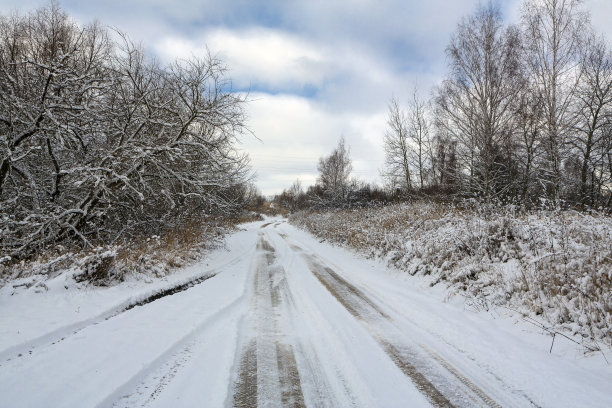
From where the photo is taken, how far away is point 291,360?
323 cm

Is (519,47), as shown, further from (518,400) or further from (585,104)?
(518,400)

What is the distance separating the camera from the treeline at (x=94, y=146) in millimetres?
7242

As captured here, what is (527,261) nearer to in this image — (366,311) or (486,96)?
(366,311)

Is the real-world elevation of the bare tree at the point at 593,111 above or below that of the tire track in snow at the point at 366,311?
above

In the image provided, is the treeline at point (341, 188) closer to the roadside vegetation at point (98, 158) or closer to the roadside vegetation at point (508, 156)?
the roadside vegetation at point (508, 156)

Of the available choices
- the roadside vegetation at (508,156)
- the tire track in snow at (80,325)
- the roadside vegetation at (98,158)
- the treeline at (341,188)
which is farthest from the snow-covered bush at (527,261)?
the treeline at (341,188)

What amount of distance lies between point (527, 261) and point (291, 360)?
5024 mm

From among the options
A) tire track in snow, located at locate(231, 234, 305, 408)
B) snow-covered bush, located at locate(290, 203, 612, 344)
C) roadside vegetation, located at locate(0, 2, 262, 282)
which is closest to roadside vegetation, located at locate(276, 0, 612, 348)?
snow-covered bush, located at locate(290, 203, 612, 344)

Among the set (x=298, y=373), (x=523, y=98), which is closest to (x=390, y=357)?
(x=298, y=373)

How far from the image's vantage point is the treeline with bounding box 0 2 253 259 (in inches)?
285

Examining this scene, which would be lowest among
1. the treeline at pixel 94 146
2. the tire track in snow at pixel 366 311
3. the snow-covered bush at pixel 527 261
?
the tire track in snow at pixel 366 311

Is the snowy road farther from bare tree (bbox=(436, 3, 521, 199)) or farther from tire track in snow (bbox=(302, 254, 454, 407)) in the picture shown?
bare tree (bbox=(436, 3, 521, 199))

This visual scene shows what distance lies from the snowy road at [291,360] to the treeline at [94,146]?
4.33 meters

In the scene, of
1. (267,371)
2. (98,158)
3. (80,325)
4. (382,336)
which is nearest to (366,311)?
(382,336)
